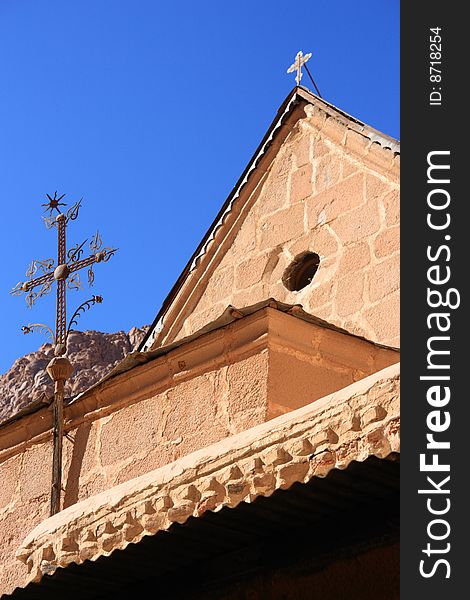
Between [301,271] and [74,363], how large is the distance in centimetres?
1765

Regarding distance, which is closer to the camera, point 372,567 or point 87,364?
point 372,567

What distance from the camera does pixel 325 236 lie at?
9.84 metres

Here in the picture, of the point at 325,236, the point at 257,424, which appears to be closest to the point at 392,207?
the point at 325,236

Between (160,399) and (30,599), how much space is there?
2161 millimetres

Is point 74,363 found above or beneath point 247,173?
above

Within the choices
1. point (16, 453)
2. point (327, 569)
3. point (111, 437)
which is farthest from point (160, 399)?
point (327, 569)

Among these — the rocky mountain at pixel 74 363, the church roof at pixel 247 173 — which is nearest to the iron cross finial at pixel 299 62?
the church roof at pixel 247 173

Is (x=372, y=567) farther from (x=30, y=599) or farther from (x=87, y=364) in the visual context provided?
(x=87, y=364)

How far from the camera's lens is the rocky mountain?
26922mm

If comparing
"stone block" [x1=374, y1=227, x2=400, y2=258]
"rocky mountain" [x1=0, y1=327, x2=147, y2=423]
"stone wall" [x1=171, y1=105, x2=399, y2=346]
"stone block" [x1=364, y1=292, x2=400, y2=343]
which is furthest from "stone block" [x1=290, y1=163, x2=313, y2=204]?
"rocky mountain" [x1=0, y1=327, x2=147, y2=423]

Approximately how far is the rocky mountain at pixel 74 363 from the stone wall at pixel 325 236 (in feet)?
52.4

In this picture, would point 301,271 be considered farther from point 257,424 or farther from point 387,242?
point 257,424

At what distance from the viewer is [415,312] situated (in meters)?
3.92

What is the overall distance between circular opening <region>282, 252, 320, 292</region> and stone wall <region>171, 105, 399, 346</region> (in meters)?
0.05
